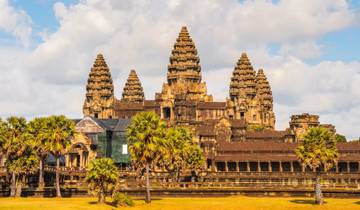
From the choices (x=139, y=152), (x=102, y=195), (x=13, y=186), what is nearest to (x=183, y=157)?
(x=139, y=152)

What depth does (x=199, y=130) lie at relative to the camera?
146000mm

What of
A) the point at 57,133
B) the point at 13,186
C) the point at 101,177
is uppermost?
the point at 57,133

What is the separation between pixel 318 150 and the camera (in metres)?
82.3

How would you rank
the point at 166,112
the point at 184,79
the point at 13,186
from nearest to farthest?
1. the point at 13,186
2. the point at 166,112
3. the point at 184,79

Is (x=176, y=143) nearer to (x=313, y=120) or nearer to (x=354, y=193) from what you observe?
(x=354, y=193)

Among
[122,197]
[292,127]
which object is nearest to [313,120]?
[292,127]

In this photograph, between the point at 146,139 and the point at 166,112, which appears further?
the point at 166,112

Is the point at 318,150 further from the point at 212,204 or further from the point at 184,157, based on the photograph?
the point at 184,157

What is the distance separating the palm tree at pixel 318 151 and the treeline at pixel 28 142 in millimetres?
35646

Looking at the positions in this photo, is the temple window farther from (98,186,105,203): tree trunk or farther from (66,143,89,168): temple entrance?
(98,186,105,203): tree trunk

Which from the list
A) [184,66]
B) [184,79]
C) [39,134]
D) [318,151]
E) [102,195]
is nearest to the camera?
[102,195]

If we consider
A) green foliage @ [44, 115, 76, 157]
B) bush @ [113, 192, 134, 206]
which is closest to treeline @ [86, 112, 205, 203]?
bush @ [113, 192, 134, 206]

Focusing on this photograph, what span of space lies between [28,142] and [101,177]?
17684 mm

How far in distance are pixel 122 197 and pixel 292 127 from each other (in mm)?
84946
